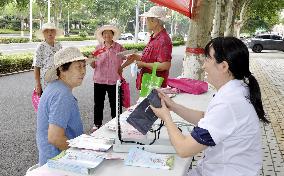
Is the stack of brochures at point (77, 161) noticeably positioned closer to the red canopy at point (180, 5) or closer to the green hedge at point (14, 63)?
the red canopy at point (180, 5)

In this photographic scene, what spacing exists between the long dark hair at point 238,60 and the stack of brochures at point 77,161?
100cm

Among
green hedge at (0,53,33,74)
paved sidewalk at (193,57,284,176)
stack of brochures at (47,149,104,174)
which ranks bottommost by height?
paved sidewalk at (193,57,284,176)

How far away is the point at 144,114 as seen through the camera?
117 inches

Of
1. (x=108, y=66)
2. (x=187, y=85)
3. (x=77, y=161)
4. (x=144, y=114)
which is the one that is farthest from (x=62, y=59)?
(x=108, y=66)

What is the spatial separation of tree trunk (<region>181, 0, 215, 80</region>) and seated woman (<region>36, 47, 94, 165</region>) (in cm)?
364

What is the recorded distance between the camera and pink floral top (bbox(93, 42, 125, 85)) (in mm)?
6383

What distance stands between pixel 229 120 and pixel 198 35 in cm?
470

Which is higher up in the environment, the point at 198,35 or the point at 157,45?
the point at 198,35

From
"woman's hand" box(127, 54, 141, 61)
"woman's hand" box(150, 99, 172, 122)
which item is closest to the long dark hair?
"woman's hand" box(150, 99, 172, 122)

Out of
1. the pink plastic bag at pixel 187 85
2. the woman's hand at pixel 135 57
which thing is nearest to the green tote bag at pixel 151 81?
the woman's hand at pixel 135 57

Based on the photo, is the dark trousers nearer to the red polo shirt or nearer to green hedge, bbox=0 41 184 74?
the red polo shirt

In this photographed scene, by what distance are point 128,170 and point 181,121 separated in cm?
146

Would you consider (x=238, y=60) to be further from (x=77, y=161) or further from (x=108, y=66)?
(x=108, y=66)

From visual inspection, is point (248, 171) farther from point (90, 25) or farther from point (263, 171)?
point (90, 25)
